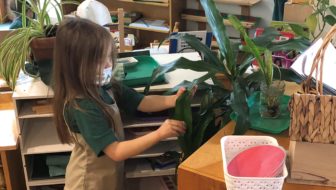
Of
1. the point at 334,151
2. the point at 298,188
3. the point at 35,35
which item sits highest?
the point at 35,35

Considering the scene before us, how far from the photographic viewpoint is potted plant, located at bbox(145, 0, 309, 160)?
1465 millimetres

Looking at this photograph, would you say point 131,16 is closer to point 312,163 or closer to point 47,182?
point 47,182

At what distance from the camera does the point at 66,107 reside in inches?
57.3


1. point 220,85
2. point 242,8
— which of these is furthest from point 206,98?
point 242,8

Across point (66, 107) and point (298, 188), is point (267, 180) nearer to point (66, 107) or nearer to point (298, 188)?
point (298, 188)

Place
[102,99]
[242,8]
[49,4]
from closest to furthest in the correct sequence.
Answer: [102,99]
[49,4]
[242,8]

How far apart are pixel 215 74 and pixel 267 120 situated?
0.82 feet

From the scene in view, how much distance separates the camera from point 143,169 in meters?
1.82

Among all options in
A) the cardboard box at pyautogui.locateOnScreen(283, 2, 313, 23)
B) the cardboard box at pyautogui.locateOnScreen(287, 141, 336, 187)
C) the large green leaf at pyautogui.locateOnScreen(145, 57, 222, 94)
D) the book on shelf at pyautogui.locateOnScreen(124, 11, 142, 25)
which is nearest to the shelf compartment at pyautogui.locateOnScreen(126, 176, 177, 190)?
the large green leaf at pyautogui.locateOnScreen(145, 57, 222, 94)

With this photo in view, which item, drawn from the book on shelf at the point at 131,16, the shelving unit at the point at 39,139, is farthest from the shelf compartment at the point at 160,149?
the book on shelf at the point at 131,16

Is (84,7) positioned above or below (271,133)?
above

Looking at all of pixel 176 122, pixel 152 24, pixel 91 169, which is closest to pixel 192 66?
pixel 176 122

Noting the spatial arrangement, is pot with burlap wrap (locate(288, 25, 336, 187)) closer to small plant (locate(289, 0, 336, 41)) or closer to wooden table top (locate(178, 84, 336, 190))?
wooden table top (locate(178, 84, 336, 190))

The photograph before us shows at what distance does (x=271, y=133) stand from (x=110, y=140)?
20.4 inches
